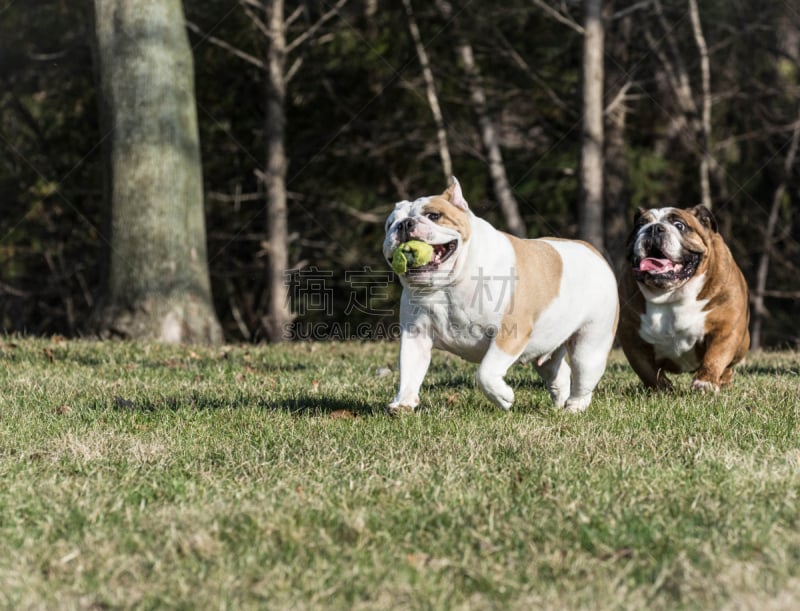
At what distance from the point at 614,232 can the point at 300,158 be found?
5972 mm

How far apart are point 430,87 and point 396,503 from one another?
15.0m

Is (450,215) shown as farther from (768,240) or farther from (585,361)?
(768,240)

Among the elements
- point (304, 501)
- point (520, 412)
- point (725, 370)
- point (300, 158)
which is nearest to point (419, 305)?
point (520, 412)

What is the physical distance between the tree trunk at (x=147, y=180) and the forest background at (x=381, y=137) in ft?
15.8

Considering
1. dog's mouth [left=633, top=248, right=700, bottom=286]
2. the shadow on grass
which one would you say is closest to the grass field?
the shadow on grass

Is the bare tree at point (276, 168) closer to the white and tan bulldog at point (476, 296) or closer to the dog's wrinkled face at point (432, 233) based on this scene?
the white and tan bulldog at point (476, 296)

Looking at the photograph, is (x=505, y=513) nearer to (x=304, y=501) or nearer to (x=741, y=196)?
(x=304, y=501)

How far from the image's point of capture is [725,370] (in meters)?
7.11

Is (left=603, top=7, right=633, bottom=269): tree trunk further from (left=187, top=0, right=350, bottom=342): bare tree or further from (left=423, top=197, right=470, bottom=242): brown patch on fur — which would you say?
(left=423, top=197, right=470, bottom=242): brown patch on fur

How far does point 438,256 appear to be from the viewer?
5.24 m

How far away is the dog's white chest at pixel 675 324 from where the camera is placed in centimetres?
683

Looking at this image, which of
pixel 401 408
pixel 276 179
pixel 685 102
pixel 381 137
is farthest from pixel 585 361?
pixel 685 102

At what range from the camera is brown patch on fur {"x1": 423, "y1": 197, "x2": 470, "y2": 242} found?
531cm

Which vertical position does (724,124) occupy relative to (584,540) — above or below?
above
